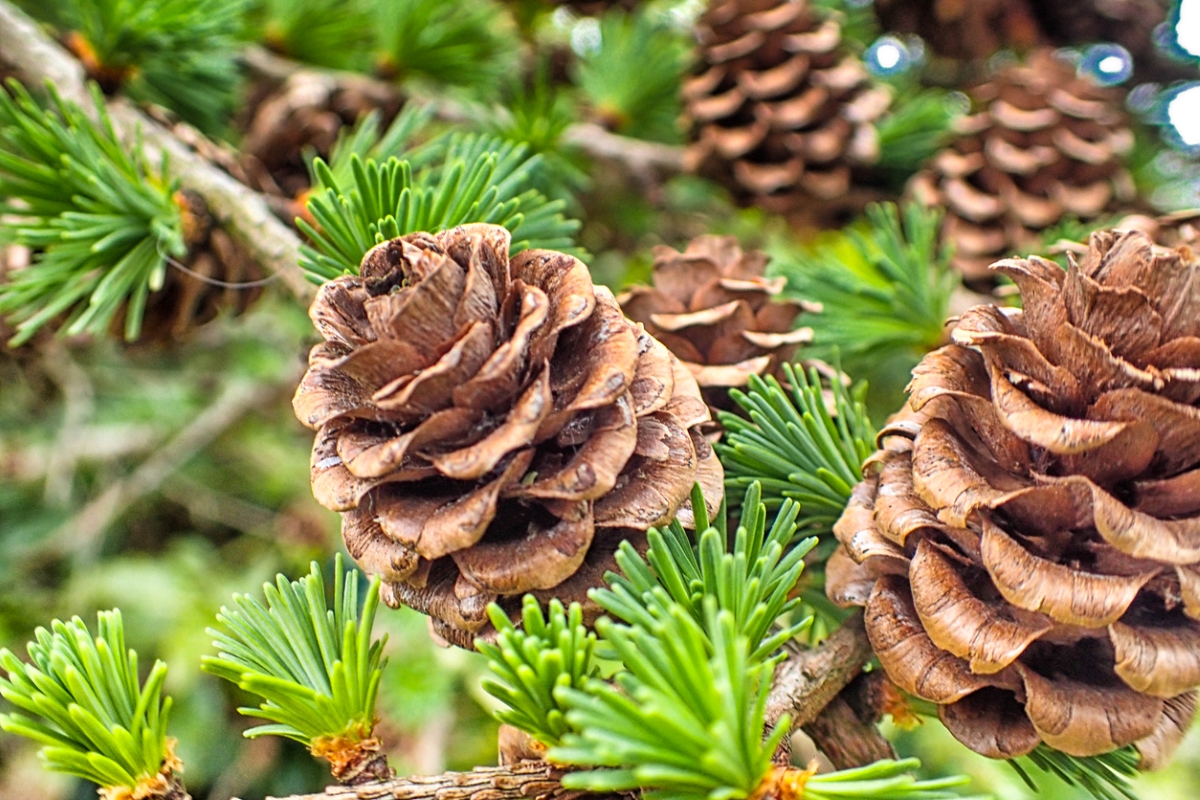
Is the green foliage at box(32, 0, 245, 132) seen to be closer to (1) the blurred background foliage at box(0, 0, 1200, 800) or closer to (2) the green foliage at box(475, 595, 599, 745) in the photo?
(1) the blurred background foliage at box(0, 0, 1200, 800)

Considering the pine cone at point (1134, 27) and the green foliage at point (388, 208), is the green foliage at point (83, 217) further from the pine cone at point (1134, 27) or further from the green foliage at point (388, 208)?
the pine cone at point (1134, 27)

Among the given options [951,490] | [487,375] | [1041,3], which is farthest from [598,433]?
[1041,3]

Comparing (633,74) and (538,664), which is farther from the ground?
(633,74)

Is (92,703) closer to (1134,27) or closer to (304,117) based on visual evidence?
(304,117)

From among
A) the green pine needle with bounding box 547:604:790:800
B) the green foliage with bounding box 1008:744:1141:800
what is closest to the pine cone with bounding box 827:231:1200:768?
the green foliage with bounding box 1008:744:1141:800

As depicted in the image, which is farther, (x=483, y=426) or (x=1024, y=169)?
(x=1024, y=169)

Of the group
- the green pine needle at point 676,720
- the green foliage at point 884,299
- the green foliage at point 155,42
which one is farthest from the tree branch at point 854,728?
the green foliage at point 155,42

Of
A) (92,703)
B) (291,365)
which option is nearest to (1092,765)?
(92,703)
